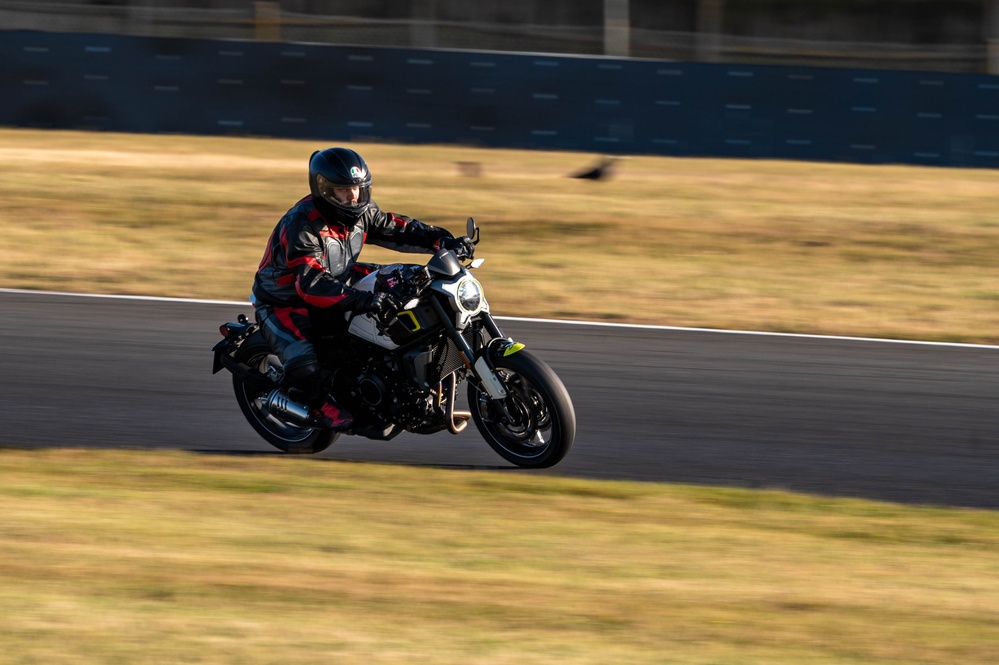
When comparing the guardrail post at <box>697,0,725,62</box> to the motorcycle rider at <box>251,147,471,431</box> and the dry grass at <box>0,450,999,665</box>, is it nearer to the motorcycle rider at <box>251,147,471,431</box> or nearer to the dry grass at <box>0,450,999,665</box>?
the motorcycle rider at <box>251,147,471,431</box>

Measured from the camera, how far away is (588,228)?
16.3 meters

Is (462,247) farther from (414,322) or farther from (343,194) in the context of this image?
(343,194)

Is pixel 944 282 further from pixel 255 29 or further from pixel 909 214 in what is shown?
pixel 255 29

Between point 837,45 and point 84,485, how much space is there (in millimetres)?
22208

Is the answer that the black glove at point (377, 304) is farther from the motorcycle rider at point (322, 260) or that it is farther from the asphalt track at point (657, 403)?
the asphalt track at point (657, 403)

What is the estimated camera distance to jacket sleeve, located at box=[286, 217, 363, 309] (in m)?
7.04

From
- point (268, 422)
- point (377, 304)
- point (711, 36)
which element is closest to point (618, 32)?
point (711, 36)

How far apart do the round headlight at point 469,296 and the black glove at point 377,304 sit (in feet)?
1.01

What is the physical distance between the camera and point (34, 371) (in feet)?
31.1

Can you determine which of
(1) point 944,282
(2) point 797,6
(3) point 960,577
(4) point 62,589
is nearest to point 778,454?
(3) point 960,577

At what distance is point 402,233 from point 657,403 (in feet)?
7.24

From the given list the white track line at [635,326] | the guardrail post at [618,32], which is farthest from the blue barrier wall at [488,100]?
the white track line at [635,326]

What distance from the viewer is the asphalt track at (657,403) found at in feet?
24.7

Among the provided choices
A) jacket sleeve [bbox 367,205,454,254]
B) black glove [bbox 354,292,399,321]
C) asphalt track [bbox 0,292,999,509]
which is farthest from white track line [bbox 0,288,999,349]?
black glove [bbox 354,292,399,321]
